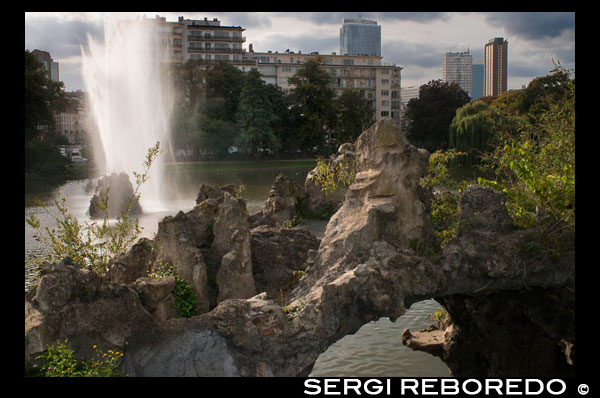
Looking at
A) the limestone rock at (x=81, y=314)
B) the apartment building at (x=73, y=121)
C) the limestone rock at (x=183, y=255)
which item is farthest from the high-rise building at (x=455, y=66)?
the limestone rock at (x=81, y=314)

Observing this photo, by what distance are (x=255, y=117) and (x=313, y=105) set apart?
28.4 ft

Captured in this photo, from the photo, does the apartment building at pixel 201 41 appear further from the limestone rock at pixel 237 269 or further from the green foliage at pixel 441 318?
the limestone rock at pixel 237 269

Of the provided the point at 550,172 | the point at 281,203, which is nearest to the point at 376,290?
the point at 550,172

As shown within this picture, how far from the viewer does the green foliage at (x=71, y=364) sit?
21.5 ft

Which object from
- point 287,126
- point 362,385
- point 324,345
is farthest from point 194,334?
point 287,126

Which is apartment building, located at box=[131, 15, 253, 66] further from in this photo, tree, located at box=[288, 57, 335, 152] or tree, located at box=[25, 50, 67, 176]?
tree, located at box=[25, 50, 67, 176]

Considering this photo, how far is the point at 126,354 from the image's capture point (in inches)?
278

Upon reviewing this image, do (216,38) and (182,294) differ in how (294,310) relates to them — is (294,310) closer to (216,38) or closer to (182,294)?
(182,294)

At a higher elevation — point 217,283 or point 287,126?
point 287,126

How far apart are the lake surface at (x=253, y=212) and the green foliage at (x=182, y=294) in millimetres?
2065

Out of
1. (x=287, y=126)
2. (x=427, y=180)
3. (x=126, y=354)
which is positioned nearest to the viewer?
(x=126, y=354)

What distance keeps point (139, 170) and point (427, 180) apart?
27738mm

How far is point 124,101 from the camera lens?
120 feet
